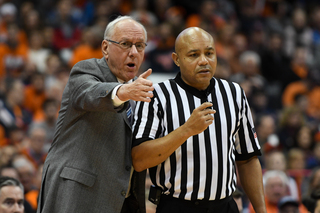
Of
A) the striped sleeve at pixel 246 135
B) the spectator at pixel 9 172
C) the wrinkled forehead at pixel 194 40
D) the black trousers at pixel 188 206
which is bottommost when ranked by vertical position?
the black trousers at pixel 188 206

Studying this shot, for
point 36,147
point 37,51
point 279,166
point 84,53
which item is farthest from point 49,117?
point 279,166

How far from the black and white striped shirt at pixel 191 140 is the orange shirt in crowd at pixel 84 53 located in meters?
5.46

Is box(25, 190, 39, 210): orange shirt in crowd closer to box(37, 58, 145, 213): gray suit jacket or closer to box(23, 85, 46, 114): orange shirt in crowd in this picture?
box(37, 58, 145, 213): gray suit jacket

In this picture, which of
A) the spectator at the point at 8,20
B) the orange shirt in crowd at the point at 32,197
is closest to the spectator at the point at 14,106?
the spectator at the point at 8,20

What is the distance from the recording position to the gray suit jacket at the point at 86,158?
9.08 ft

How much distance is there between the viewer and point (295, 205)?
16.9ft

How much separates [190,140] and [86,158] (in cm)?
64

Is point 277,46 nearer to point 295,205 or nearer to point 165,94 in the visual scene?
point 295,205

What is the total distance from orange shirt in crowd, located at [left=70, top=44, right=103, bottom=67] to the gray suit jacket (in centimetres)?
551

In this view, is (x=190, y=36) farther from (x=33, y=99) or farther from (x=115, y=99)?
(x=33, y=99)

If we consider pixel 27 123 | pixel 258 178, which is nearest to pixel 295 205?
pixel 258 178

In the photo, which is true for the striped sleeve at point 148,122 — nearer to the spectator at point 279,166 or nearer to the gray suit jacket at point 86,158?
the gray suit jacket at point 86,158

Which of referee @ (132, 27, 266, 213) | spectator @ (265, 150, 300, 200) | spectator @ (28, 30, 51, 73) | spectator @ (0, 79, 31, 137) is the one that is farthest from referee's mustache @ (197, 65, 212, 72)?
spectator @ (28, 30, 51, 73)

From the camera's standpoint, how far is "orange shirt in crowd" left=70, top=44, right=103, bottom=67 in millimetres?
8344
